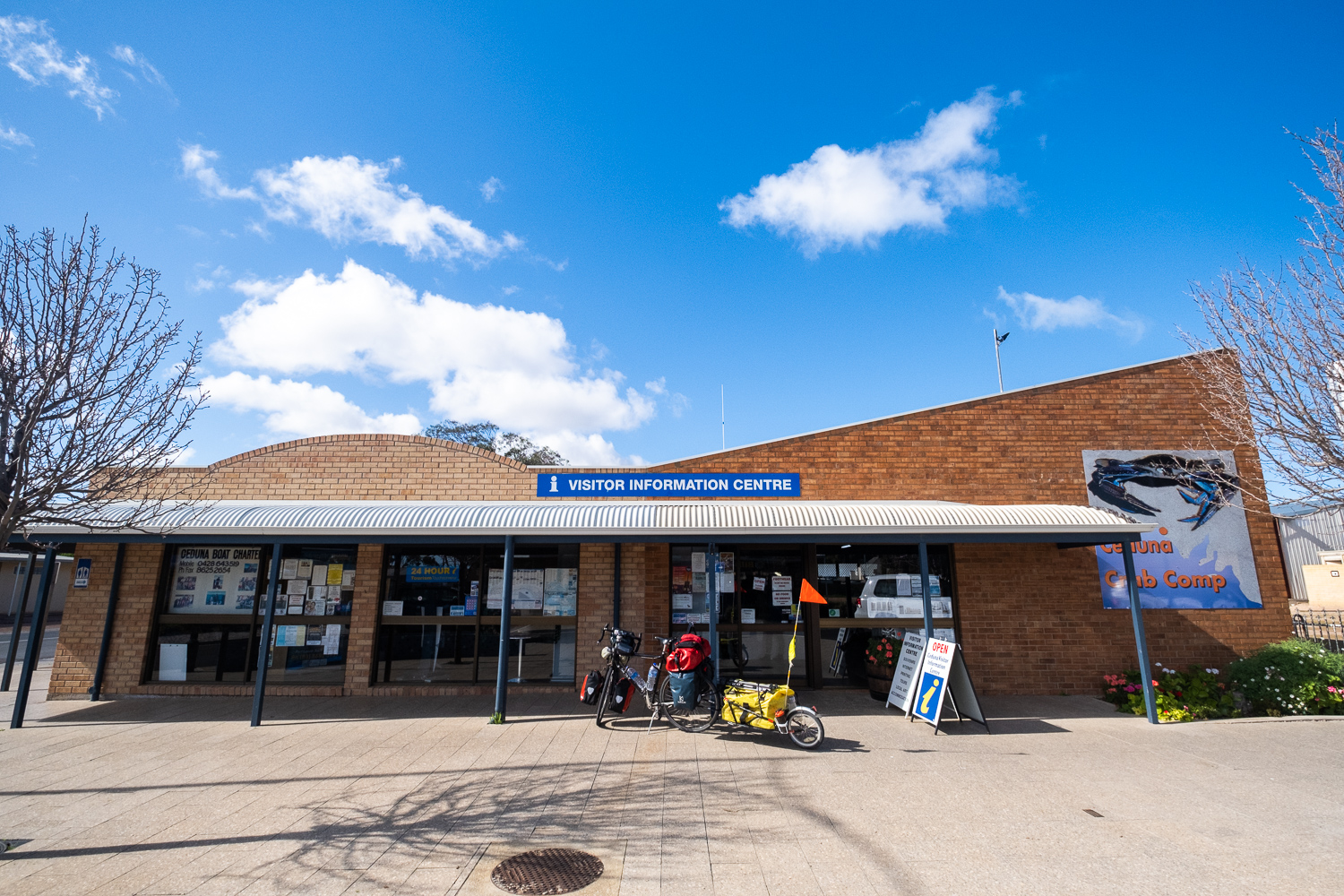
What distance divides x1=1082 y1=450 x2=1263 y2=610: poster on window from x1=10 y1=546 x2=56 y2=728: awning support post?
48.5 ft

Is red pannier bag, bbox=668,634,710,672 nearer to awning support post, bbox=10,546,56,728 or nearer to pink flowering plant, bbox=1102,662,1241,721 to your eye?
pink flowering plant, bbox=1102,662,1241,721

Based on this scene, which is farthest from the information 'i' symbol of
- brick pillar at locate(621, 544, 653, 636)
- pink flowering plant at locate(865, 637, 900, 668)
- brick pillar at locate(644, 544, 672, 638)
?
brick pillar at locate(621, 544, 653, 636)

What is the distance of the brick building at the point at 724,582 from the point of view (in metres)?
10.5

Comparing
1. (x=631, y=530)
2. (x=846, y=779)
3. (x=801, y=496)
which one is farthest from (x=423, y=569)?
(x=846, y=779)

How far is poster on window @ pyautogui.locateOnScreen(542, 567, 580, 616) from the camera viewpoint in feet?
35.6

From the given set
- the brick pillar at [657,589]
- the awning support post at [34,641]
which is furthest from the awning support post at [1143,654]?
the awning support post at [34,641]

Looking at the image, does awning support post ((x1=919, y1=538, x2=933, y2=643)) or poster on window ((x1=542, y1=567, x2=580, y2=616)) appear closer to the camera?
awning support post ((x1=919, y1=538, x2=933, y2=643))

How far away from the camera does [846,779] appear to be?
21.0ft

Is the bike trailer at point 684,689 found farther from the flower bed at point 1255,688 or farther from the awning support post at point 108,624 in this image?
the awning support post at point 108,624

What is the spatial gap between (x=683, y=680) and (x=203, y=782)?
4925 mm

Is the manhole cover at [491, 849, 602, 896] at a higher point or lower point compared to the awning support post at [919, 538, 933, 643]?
lower

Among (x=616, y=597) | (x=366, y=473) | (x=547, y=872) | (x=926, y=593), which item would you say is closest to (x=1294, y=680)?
(x=926, y=593)

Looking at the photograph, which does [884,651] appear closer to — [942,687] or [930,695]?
[930,695]

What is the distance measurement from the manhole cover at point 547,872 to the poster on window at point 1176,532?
9391 millimetres
